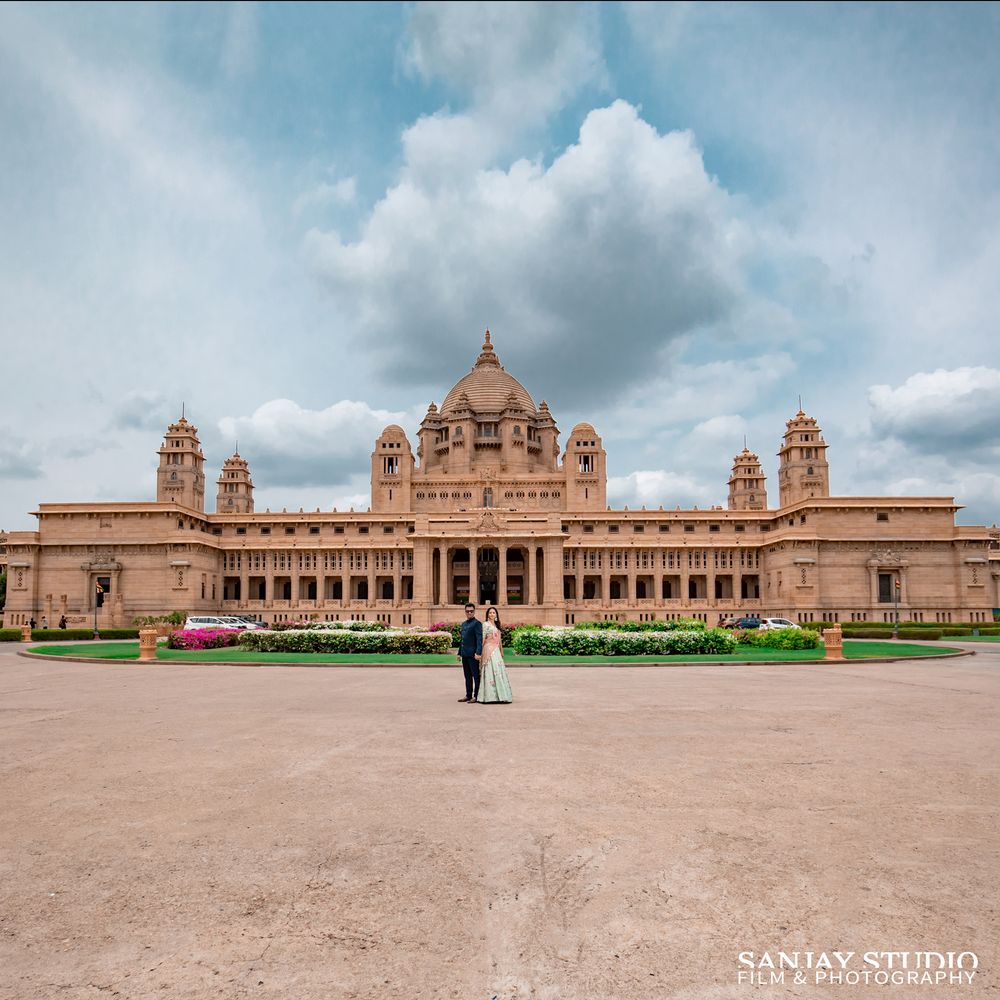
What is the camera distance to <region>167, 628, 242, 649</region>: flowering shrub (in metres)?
33.3

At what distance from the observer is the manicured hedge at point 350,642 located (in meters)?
30.5

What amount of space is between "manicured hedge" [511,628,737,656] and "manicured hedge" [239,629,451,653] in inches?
149

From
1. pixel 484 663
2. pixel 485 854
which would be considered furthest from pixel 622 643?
pixel 485 854

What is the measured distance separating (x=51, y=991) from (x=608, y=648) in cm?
2573

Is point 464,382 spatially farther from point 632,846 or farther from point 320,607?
point 632,846

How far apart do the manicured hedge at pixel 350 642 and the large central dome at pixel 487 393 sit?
52.4 m

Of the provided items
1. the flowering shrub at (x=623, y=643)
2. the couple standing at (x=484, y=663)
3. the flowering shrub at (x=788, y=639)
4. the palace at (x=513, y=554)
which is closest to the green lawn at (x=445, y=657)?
the flowering shrub at (x=788, y=639)

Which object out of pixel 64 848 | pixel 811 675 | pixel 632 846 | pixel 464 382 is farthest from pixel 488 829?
pixel 464 382

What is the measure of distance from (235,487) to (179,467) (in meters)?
9.79

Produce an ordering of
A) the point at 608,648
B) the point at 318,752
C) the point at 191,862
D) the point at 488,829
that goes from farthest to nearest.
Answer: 1. the point at 608,648
2. the point at 318,752
3. the point at 488,829
4. the point at 191,862

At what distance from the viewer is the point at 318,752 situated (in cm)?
1016

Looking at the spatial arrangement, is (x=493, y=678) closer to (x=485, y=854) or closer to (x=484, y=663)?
(x=484, y=663)

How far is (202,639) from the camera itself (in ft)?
109

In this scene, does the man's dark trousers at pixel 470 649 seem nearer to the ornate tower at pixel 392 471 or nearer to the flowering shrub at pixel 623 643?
the flowering shrub at pixel 623 643
